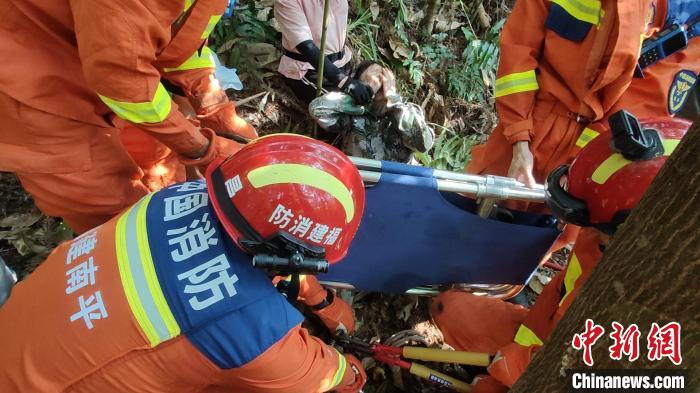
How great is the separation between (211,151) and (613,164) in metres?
1.73

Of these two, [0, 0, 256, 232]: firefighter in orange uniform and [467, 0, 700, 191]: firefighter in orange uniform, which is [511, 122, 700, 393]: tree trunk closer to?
[467, 0, 700, 191]: firefighter in orange uniform

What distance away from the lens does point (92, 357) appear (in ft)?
5.45

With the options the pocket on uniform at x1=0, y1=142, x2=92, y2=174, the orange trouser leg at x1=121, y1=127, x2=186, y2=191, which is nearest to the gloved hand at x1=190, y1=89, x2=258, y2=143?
the orange trouser leg at x1=121, y1=127, x2=186, y2=191

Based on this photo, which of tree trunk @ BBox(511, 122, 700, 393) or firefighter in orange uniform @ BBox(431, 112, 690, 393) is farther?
firefighter in orange uniform @ BBox(431, 112, 690, 393)

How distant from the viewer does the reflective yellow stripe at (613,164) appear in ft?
5.71

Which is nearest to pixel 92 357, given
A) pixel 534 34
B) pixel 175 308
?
pixel 175 308

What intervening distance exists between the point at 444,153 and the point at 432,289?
1.93m

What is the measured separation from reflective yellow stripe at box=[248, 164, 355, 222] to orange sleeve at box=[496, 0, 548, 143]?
126cm

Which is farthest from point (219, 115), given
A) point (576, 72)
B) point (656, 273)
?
point (656, 273)

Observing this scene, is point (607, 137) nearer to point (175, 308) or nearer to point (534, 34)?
point (534, 34)

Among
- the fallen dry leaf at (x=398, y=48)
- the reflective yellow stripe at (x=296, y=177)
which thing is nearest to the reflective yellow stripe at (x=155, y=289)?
the reflective yellow stripe at (x=296, y=177)

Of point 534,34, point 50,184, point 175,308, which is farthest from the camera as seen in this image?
point 534,34

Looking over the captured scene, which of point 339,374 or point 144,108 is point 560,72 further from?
point 144,108

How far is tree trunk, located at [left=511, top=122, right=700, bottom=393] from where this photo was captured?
1.01m
